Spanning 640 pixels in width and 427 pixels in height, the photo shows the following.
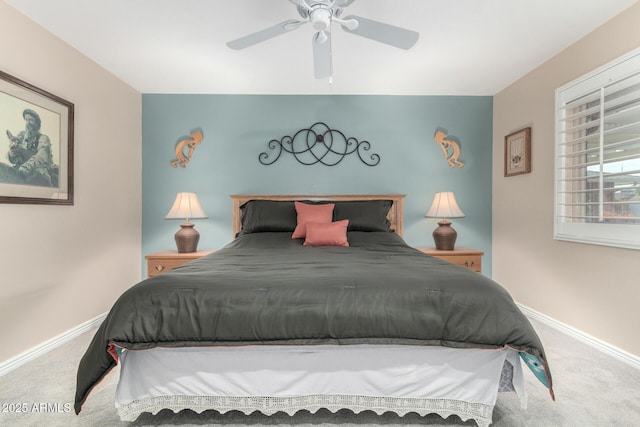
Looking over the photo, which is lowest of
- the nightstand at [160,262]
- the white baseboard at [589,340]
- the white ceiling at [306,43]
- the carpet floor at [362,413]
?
the carpet floor at [362,413]

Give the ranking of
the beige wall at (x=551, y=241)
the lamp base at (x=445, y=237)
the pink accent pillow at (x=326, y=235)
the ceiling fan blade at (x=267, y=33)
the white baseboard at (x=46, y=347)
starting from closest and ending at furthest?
the ceiling fan blade at (x=267, y=33)
the white baseboard at (x=46, y=347)
the beige wall at (x=551, y=241)
the pink accent pillow at (x=326, y=235)
the lamp base at (x=445, y=237)

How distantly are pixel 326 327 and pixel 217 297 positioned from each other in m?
0.50

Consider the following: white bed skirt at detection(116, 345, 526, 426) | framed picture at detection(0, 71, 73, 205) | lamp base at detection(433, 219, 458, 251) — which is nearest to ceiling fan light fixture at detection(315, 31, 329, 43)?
white bed skirt at detection(116, 345, 526, 426)

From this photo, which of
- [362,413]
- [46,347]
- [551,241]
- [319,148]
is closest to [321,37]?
[319,148]

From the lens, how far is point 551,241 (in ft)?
9.80

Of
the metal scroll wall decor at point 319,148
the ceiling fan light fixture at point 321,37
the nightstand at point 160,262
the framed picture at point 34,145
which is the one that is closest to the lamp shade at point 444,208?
the metal scroll wall decor at point 319,148

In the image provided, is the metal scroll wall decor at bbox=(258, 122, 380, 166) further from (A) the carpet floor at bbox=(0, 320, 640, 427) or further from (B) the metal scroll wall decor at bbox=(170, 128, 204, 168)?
(A) the carpet floor at bbox=(0, 320, 640, 427)

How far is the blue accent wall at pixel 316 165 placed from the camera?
12.5 ft

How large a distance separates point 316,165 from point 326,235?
127 centimetres

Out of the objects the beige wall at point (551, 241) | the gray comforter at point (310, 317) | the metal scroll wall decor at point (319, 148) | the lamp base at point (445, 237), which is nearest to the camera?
the gray comforter at point (310, 317)

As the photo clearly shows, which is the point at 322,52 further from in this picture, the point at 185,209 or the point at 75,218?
the point at 75,218

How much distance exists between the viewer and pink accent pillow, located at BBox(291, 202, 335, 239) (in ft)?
10.0

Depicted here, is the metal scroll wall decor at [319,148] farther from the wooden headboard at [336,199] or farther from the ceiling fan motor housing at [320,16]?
the ceiling fan motor housing at [320,16]

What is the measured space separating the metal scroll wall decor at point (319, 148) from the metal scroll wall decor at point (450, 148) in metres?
0.74
